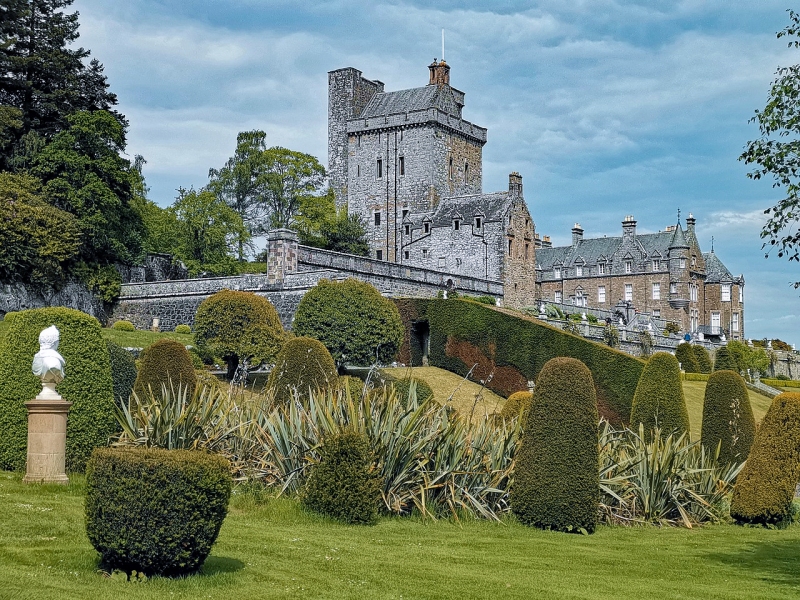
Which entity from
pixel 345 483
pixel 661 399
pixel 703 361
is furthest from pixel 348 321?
pixel 703 361

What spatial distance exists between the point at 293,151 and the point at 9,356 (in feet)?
167

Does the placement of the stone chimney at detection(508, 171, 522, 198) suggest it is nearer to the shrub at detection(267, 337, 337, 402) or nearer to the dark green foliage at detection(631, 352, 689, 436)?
the dark green foliage at detection(631, 352, 689, 436)

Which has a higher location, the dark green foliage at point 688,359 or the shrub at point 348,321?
the shrub at point 348,321

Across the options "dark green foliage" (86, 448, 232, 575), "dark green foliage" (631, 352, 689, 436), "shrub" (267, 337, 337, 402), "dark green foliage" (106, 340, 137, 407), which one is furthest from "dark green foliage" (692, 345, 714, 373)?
"dark green foliage" (86, 448, 232, 575)

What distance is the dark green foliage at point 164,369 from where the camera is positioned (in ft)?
57.1

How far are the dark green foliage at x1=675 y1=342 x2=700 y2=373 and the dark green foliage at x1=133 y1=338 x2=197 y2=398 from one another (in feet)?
95.7

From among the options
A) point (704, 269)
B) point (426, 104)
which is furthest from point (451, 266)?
point (704, 269)

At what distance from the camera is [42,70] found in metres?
41.2

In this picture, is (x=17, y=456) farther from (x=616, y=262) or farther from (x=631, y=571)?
(x=616, y=262)

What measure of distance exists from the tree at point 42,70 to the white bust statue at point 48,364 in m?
29.4

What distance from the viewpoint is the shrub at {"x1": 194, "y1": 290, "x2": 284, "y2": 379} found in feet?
94.8

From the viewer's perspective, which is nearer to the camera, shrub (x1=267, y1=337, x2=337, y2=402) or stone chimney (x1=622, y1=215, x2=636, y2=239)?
shrub (x1=267, y1=337, x2=337, y2=402)

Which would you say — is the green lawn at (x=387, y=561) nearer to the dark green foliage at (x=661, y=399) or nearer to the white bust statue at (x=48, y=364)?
the white bust statue at (x=48, y=364)

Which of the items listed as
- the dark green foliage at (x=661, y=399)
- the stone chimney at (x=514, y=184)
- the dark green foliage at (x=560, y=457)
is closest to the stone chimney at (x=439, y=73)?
the stone chimney at (x=514, y=184)
